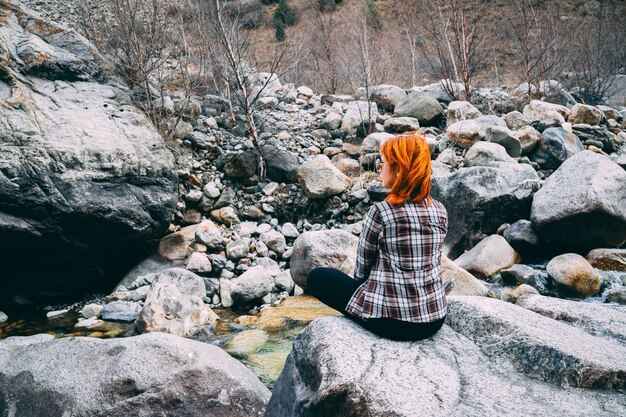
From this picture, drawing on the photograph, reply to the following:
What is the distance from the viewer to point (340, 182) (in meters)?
9.12

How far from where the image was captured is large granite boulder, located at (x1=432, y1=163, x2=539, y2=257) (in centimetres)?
770

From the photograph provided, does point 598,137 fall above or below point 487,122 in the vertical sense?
below

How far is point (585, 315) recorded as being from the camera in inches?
137

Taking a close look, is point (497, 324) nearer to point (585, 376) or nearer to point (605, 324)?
point (585, 376)

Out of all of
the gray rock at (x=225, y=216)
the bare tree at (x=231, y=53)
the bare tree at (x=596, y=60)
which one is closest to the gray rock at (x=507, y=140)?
the bare tree at (x=231, y=53)

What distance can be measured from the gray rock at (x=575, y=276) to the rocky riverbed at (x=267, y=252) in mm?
26

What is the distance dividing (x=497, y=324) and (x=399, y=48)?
19.7 metres

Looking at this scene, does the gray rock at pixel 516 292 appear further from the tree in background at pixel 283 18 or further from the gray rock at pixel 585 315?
the tree in background at pixel 283 18

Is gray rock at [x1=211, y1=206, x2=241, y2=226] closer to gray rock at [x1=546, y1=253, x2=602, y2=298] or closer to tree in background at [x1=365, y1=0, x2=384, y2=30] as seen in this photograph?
gray rock at [x1=546, y1=253, x2=602, y2=298]

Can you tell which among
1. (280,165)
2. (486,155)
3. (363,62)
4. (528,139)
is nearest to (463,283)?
(486,155)

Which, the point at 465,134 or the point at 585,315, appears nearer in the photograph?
the point at 585,315

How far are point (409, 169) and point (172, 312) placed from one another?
398 centimetres

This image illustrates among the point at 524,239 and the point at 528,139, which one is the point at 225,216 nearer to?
the point at 524,239

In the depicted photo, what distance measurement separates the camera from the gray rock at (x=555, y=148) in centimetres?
974
